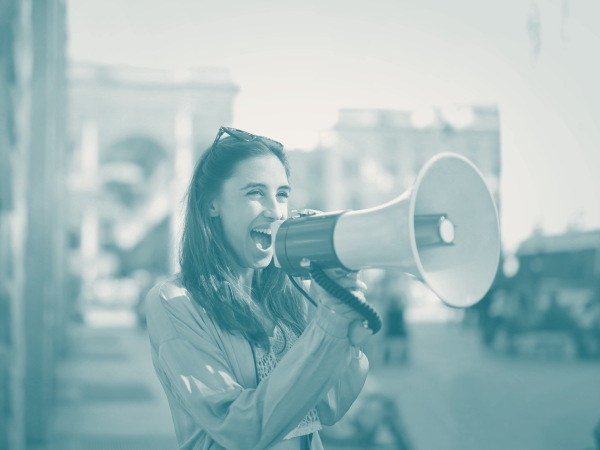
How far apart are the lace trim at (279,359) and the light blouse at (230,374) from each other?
2 centimetres

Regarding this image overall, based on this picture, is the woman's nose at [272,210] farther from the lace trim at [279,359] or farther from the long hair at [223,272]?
the lace trim at [279,359]

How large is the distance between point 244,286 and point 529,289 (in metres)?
3.58

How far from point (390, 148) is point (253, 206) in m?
4.08

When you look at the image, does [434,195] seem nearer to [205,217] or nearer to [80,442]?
[205,217]

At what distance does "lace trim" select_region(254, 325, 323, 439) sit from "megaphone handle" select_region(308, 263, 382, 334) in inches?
9.3

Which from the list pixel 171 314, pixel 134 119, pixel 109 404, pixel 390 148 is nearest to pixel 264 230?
pixel 171 314

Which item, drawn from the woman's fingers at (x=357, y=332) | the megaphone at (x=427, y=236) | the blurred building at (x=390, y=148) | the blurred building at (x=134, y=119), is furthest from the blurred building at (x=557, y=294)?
the woman's fingers at (x=357, y=332)

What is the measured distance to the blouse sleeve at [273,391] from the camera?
36.0 inches

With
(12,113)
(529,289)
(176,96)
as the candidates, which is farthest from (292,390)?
(176,96)

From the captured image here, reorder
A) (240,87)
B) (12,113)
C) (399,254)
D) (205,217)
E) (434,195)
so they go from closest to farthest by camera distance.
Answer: (399,254) → (434,195) → (205,217) → (12,113) → (240,87)

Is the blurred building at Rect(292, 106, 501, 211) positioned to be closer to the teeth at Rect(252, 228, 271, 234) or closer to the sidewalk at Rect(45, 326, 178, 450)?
the teeth at Rect(252, 228, 271, 234)

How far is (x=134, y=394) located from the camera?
648 cm

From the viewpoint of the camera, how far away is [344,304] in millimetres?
933

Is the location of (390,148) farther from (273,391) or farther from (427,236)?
(273,391)
